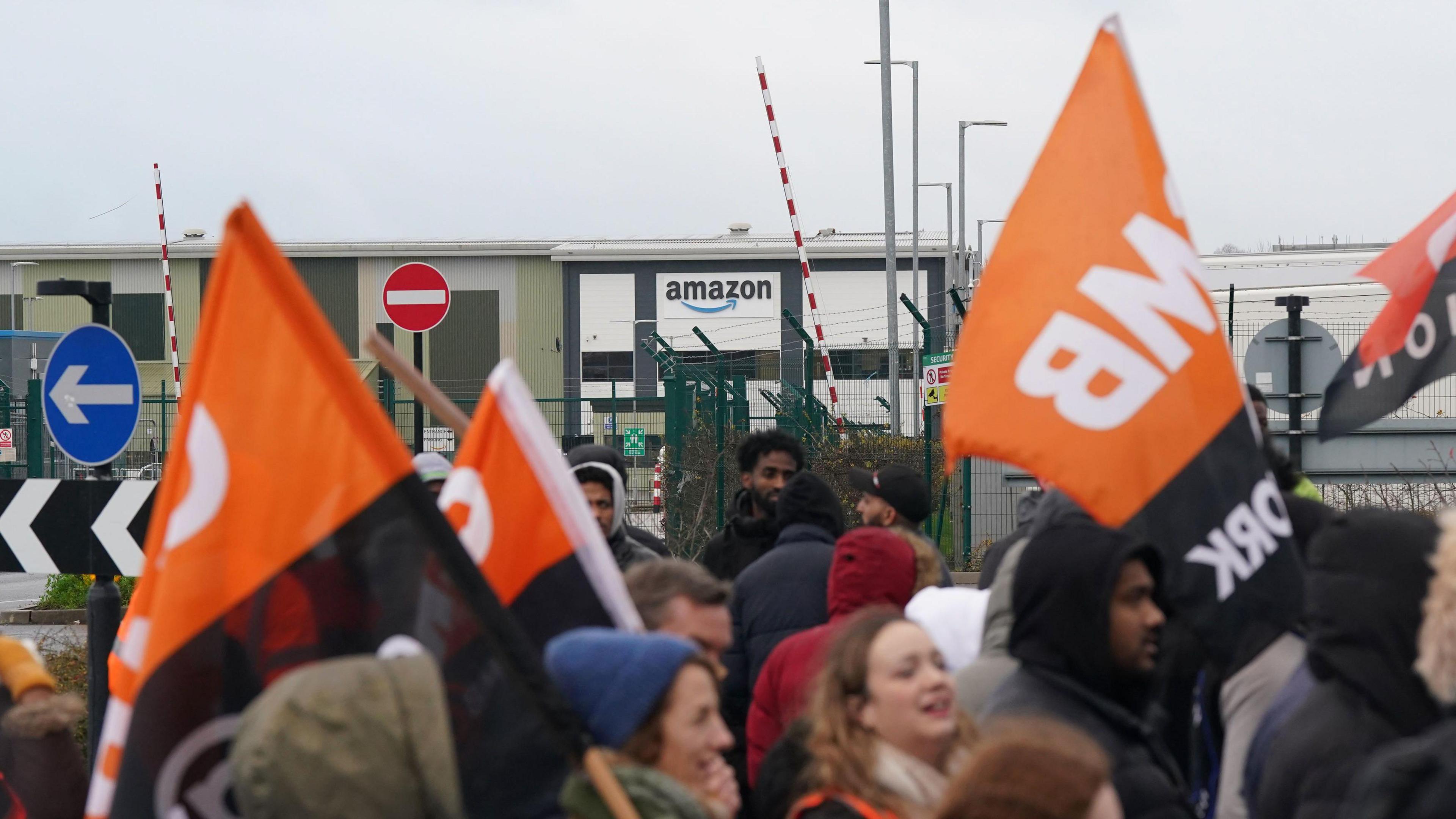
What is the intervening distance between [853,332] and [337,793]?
39.4 m

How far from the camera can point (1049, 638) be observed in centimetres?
302

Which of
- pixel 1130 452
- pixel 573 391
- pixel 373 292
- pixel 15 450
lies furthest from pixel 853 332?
pixel 1130 452

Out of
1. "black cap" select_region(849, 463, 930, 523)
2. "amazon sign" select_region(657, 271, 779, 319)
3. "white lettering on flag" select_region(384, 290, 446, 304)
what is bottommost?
"black cap" select_region(849, 463, 930, 523)

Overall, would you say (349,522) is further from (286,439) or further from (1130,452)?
(1130,452)

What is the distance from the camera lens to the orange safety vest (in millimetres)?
2807

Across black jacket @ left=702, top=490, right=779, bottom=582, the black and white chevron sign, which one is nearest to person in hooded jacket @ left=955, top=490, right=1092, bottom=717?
black jacket @ left=702, top=490, right=779, bottom=582

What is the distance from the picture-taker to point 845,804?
2836 mm

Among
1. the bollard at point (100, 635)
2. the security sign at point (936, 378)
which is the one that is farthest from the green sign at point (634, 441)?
the bollard at point (100, 635)

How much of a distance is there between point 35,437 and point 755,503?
10073 millimetres

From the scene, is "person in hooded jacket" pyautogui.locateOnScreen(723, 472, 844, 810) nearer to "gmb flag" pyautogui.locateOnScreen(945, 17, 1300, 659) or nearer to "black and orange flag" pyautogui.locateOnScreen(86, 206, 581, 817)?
"gmb flag" pyautogui.locateOnScreen(945, 17, 1300, 659)

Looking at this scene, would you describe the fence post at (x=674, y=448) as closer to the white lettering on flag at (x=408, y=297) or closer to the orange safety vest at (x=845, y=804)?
the white lettering on flag at (x=408, y=297)

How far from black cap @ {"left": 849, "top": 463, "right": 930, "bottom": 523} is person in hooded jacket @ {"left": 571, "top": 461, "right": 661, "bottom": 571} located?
994mm

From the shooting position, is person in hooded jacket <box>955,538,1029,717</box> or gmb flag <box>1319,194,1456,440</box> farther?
gmb flag <box>1319,194,1456,440</box>

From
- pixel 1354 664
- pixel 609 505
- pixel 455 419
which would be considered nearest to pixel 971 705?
pixel 1354 664
